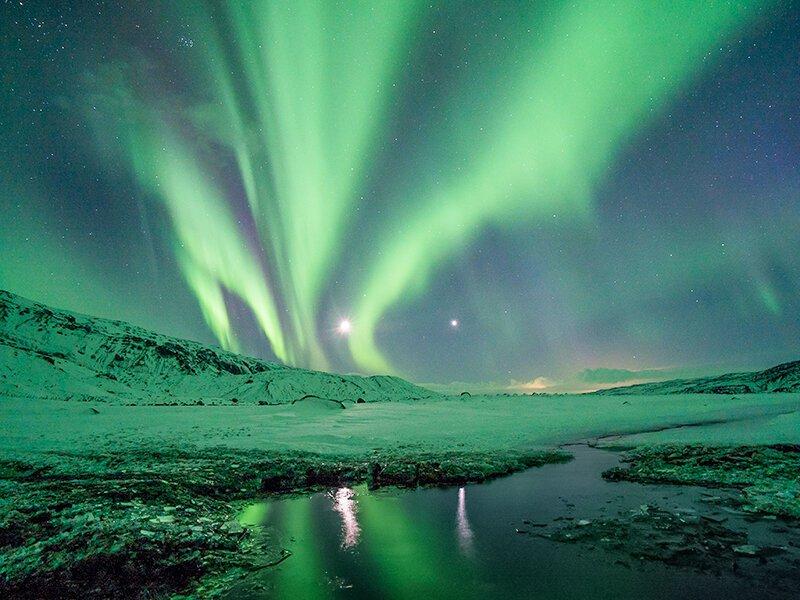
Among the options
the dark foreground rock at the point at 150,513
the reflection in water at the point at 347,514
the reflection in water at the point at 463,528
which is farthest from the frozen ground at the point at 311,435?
the reflection in water at the point at 463,528

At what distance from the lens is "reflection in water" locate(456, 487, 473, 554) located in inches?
251

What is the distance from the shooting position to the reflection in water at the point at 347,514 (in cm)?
680

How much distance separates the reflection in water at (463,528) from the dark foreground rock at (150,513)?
2115 millimetres

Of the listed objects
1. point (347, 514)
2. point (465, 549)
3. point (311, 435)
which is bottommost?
point (465, 549)

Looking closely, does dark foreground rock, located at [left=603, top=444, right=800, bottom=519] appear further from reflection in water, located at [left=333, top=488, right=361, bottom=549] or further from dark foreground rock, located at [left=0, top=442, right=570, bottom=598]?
reflection in water, located at [left=333, top=488, right=361, bottom=549]

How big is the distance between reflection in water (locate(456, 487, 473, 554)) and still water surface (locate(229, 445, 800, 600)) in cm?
2

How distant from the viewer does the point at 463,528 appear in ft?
23.9

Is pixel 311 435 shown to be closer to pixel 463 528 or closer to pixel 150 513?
pixel 150 513

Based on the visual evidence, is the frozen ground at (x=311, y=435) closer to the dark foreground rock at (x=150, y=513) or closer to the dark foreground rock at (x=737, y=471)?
the dark foreground rock at (x=150, y=513)

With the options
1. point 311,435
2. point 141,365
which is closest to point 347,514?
point 311,435

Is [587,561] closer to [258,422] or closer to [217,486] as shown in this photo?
[217,486]

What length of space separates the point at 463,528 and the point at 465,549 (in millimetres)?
1066

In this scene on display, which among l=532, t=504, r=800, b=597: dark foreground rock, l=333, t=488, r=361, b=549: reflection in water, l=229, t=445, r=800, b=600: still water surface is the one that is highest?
l=333, t=488, r=361, b=549: reflection in water

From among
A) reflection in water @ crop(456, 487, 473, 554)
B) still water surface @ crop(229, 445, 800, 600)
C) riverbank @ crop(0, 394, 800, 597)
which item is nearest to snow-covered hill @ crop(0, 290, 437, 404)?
riverbank @ crop(0, 394, 800, 597)
